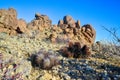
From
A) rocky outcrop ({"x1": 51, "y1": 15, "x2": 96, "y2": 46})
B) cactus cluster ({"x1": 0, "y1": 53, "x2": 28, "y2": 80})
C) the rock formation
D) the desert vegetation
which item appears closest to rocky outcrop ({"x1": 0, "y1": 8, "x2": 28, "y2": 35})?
the rock formation

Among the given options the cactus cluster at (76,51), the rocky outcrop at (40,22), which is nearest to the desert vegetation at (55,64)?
the cactus cluster at (76,51)

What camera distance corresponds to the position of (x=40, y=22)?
2611cm

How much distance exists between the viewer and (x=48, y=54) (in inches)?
373

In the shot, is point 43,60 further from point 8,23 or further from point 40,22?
point 40,22

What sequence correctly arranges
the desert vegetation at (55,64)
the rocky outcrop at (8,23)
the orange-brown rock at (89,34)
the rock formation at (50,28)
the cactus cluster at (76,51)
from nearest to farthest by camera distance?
the desert vegetation at (55,64)
the cactus cluster at (76,51)
the rocky outcrop at (8,23)
the rock formation at (50,28)
the orange-brown rock at (89,34)

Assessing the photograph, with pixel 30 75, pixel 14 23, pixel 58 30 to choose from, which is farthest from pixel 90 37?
pixel 30 75

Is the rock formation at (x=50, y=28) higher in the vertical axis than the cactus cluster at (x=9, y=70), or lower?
higher

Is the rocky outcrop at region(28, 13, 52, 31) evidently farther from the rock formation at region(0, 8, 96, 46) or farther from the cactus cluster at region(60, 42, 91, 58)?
the cactus cluster at region(60, 42, 91, 58)

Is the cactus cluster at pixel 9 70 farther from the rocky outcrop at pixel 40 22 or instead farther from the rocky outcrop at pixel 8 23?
the rocky outcrop at pixel 40 22

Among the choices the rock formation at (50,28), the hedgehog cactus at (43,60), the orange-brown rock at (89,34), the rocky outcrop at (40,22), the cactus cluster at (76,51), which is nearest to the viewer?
the hedgehog cactus at (43,60)

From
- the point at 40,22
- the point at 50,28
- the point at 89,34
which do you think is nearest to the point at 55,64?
the point at 89,34

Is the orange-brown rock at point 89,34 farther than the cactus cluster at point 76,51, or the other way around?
the orange-brown rock at point 89,34

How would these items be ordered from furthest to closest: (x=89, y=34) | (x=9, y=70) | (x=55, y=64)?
(x=89, y=34), (x=55, y=64), (x=9, y=70)

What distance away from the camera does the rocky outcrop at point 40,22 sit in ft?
81.6
